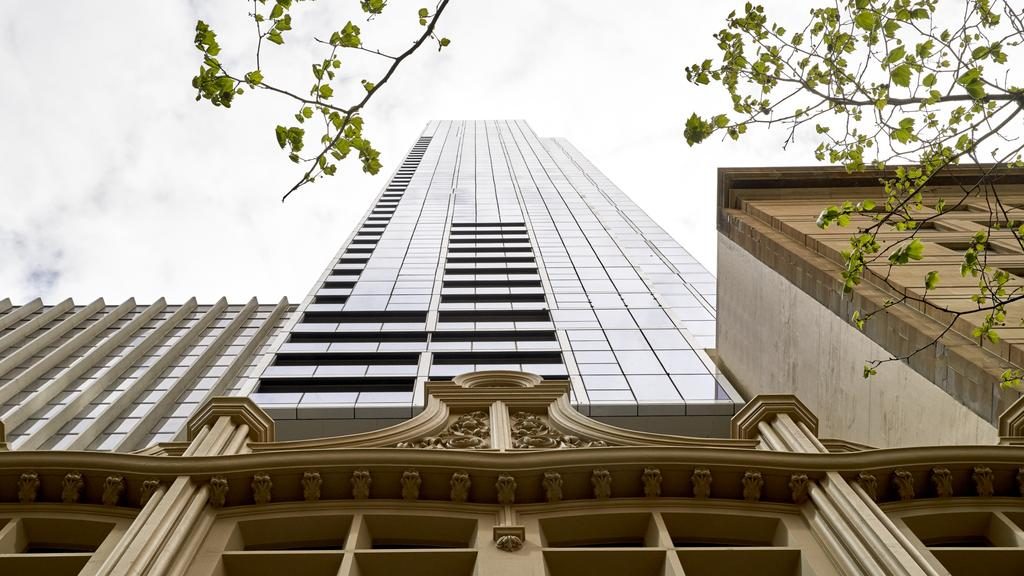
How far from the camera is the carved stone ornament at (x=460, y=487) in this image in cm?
1255

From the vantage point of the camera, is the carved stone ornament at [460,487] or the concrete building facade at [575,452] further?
the carved stone ornament at [460,487]

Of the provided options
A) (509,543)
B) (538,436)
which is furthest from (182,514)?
(538,436)

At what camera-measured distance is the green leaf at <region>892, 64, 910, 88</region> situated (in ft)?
30.2

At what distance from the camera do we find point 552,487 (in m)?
12.6

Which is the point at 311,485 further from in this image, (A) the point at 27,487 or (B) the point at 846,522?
(B) the point at 846,522

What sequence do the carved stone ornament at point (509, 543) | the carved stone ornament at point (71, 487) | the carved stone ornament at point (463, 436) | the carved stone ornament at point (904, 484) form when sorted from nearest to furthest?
1. the carved stone ornament at point (509, 543)
2. the carved stone ornament at point (71, 487)
3. the carved stone ornament at point (904, 484)
4. the carved stone ornament at point (463, 436)

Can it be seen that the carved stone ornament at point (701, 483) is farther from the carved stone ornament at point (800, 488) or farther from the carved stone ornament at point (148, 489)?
the carved stone ornament at point (148, 489)

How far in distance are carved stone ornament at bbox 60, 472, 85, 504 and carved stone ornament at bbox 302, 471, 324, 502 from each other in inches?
140

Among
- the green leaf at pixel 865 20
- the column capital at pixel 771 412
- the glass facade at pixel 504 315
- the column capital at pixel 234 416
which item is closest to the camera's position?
the green leaf at pixel 865 20

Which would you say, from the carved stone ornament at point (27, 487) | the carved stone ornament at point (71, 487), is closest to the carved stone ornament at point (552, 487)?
the carved stone ornament at point (71, 487)

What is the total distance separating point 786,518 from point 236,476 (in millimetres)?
8749

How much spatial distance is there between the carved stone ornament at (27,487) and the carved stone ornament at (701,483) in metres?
10.6

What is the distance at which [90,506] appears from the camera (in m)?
12.5

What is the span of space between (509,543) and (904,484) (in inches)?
255
